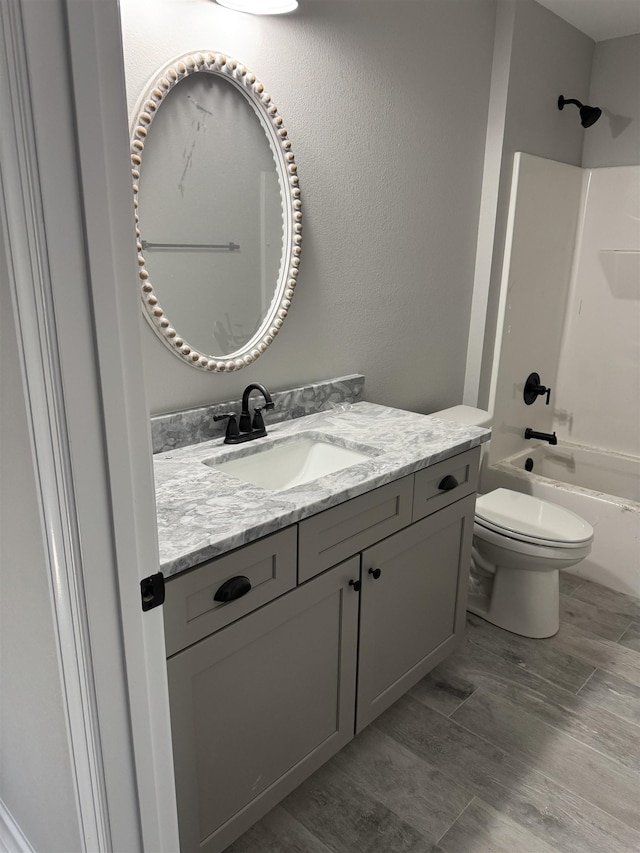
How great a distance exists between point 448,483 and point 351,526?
43 centimetres

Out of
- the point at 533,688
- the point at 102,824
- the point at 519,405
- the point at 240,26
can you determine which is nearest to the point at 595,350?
the point at 519,405

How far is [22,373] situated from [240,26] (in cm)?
132

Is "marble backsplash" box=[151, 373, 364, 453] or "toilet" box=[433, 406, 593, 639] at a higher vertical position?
"marble backsplash" box=[151, 373, 364, 453]

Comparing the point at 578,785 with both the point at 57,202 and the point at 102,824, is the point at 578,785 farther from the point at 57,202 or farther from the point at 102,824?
the point at 57,202

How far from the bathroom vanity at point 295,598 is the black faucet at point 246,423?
0.05 m

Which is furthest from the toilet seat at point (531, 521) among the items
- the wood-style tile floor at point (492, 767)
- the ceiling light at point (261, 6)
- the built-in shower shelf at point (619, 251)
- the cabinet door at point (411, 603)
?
the ceiling light at point (261, 6)

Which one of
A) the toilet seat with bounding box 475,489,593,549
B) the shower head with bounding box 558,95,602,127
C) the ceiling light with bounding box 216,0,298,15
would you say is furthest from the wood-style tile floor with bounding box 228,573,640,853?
the shower head with bounding box 558,95,602,127

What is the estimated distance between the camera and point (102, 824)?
96 cm

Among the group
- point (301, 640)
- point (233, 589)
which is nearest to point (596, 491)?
point (301, 640)

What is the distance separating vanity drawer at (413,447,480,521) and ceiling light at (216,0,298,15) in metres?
1.27

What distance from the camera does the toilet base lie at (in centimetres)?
232

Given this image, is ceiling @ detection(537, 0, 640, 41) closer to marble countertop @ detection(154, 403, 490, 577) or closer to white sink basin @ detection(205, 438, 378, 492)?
marble countertop @ detection(154, 403, 490, 577)

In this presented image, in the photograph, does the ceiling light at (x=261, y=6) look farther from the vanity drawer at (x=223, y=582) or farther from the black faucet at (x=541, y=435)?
the black faucet at (x=541, y=435)

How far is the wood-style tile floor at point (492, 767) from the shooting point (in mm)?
1558
